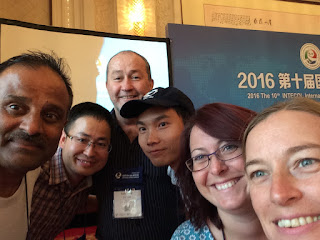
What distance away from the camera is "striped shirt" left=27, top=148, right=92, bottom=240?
183 centimetres

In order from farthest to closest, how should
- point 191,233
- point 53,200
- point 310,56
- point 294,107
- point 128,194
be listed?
1. point 310,56
2. point 128,194
3. point 53,200
4. point 191,233
5. point 294,107

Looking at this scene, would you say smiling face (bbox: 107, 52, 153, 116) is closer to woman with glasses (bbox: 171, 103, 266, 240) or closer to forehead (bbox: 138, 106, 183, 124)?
forehead (bbox: 138, 106, 183, 124)

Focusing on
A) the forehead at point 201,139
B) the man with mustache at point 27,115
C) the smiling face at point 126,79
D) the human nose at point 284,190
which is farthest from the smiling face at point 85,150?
the human nose at point 284,190

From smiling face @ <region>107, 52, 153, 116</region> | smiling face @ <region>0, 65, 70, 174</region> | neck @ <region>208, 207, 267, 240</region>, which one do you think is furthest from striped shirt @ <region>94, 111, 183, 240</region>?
smiling face @ <region>0, 65, 70, 174</region>

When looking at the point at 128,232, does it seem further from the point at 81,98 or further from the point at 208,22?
the point at 208,22

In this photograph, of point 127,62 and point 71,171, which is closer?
point 71,171

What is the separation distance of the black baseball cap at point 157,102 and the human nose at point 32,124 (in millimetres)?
747

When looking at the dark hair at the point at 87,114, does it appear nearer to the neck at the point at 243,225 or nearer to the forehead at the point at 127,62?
the forehead at the point at 127,62

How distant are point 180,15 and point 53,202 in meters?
2.54

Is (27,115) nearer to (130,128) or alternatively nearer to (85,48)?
(130,128)

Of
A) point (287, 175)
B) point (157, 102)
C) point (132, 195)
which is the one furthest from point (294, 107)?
point (132, 195)

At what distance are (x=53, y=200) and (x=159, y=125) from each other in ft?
2.55

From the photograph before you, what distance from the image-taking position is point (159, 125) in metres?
2.01

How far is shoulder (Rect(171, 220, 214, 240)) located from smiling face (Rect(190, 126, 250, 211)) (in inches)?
7.6
